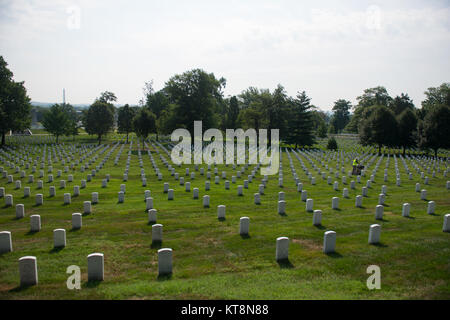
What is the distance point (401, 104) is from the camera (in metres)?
68.3

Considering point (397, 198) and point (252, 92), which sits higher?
point (252, 92)

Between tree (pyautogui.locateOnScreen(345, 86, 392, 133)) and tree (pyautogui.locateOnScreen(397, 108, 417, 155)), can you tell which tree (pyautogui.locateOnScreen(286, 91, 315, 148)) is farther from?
tree (pyautogui.locateOnScreen(345, 86, 392, 133))

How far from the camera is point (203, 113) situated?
5112cm

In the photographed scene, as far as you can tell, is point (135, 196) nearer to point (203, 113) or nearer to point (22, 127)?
point (203, 113)

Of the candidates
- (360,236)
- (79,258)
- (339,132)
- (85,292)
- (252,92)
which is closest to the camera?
(85,292)

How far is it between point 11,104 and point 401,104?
236ft

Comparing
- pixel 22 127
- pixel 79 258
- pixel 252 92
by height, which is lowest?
pixel 79 258

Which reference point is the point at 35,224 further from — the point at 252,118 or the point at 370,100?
the point at 370,100

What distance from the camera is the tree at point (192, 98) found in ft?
166

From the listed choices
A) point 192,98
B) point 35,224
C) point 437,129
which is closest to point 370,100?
point 437,129

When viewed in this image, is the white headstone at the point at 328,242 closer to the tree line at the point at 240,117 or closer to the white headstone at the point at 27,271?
the white headstone at the point at 27,271
